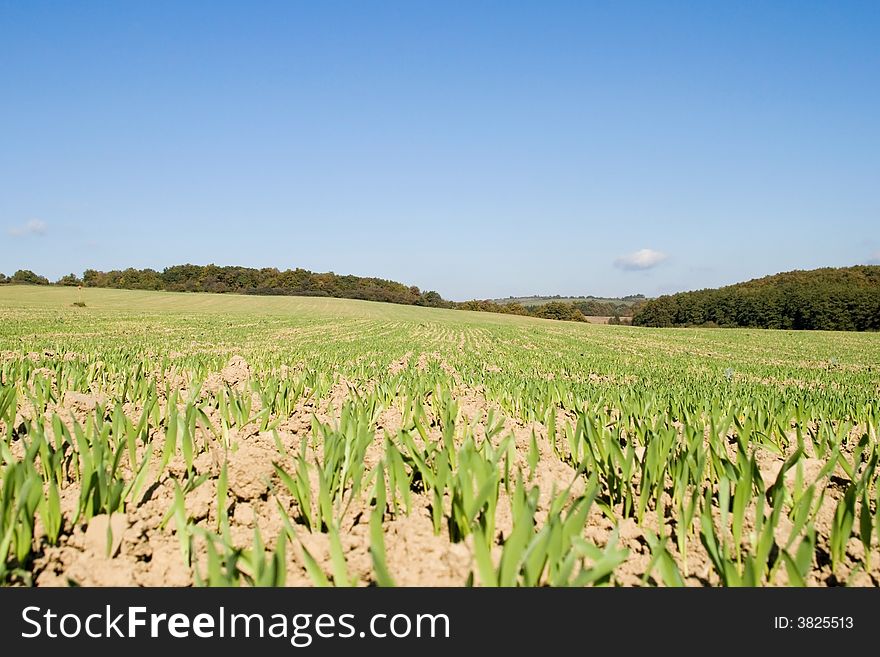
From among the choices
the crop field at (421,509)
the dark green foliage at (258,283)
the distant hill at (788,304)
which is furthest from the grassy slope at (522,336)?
the distant hill at (788,304)

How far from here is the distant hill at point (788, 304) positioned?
68250 millimetres

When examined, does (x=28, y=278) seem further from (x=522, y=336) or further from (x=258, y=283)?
(x=522, y=336)

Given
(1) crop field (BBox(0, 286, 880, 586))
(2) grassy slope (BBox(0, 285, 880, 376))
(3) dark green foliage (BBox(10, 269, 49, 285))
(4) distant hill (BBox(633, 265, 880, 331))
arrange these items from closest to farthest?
(1) crop field (BBox(0, 286, 880, 586)) → (2) grassy slope (BBox(0, 285, 880, 376)) → (4) distant hill (BBox(633, 265, 880, 331)) → (3) dark green foliage (BBox(10, 269, 49, 285))

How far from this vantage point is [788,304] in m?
75.0

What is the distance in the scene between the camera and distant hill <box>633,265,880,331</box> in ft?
224

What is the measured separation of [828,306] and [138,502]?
88418 millimetres

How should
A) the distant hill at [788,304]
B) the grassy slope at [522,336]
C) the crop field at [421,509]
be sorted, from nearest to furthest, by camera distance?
the crop field at [421,509] → the grassy slope at [522,336] → the distant hill at [788,304]

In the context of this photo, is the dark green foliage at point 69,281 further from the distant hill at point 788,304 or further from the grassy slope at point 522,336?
the distant hill at point 788,304

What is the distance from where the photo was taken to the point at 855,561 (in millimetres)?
1904

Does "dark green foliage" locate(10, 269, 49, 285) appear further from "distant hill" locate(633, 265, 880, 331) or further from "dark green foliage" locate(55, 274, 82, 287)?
"distant hill" locate(633, 265, 880, 331)

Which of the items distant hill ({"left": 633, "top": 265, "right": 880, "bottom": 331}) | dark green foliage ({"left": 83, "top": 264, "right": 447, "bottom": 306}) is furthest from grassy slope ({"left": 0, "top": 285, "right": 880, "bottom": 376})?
distant hill ({"left": 633, "top": 265, "right": 880, "bottom": 331})

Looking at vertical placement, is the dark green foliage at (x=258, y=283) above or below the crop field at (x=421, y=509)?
above
